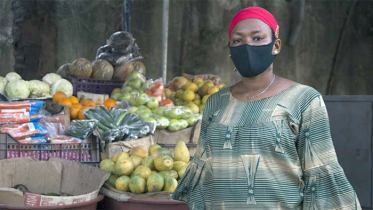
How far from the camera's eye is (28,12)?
7828 millimetres

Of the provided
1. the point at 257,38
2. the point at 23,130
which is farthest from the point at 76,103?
the point at 257,38

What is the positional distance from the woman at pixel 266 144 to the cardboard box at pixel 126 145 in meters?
2.32

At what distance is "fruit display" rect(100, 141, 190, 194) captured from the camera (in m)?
3.51

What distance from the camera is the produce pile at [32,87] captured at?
488 centimetres

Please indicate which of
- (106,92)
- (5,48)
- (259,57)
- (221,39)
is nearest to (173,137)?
(106,92)

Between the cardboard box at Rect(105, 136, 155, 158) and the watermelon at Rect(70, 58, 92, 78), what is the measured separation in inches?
58.7

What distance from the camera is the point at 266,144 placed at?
2.00 meters

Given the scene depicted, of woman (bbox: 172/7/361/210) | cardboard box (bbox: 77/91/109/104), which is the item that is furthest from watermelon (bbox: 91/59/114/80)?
woman (bbox: 172/7/361/210)

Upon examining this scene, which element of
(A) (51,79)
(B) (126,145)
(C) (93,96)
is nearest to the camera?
(B) (126,145)

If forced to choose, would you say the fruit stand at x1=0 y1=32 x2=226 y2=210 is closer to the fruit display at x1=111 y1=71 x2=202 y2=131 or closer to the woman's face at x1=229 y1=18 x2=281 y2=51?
the fruit display at x1=111 y1=71 x2=202 y2=131

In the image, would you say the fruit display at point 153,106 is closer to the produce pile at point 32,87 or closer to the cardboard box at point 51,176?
the produce pile at point 32,87

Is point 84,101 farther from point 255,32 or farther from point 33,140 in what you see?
point 255,32

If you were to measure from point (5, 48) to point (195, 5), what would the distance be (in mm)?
3559

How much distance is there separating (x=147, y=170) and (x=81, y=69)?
2540 mm
